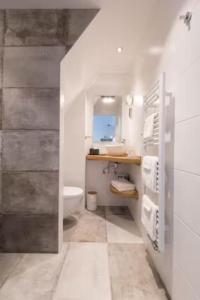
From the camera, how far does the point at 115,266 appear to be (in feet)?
5.79

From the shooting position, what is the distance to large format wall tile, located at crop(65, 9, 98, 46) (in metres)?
1.92

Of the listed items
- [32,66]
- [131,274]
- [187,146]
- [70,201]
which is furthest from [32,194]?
[187,146]

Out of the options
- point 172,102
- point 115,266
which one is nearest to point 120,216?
point 115,266

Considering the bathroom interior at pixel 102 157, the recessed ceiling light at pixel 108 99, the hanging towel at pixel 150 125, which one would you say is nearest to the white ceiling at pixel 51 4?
the bathroom interior at pixel 102 157

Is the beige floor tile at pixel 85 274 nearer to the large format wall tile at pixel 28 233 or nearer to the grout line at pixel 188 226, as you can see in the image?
the large format wall tile at pixel 28 233

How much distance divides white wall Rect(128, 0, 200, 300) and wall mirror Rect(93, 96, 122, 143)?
2.02 m

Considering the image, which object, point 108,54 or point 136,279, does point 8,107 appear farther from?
point 136,279

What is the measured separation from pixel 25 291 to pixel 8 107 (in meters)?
1.51

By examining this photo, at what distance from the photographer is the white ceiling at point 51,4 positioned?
1.84m

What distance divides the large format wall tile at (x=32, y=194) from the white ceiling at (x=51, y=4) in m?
1.54

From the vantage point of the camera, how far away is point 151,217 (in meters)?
1.54

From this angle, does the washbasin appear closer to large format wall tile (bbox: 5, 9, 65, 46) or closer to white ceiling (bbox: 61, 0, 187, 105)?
white ceiling (bbox: 61, 0, 187, 105)

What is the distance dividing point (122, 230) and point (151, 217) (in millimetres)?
1092

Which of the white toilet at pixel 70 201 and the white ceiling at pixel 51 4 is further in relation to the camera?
the white toilet at pixel 70 201
